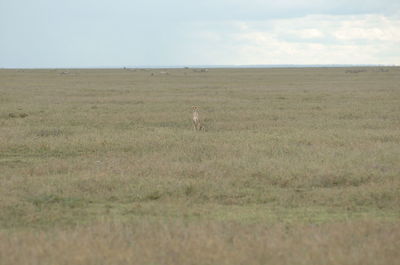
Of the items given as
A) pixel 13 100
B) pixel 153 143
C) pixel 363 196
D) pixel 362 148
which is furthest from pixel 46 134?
pixel 13 100

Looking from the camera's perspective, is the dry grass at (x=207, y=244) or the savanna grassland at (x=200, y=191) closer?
the dry grass at (x=207, y=244)

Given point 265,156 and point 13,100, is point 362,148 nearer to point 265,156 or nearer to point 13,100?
point 265,156

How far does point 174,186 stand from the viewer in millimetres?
9781

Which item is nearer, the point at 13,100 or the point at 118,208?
the point at 118,208

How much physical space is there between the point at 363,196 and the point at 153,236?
3.65 metres

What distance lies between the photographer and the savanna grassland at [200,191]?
658 cm

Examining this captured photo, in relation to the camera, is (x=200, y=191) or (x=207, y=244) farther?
(x=200, y=191)

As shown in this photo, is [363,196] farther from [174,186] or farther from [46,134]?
[46,134]

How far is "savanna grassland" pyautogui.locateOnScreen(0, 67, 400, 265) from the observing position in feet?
21.6

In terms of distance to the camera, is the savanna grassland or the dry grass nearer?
the dry grass

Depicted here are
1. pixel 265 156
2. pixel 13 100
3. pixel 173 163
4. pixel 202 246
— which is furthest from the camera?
pixel 13 100

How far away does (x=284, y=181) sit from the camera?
1009cm

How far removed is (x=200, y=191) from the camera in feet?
31.5

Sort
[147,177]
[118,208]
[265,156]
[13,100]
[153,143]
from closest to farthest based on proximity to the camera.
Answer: [118,208]
[147,177]
[265,156]
[153,143]
[13,100]
